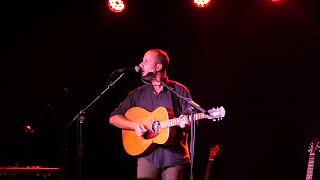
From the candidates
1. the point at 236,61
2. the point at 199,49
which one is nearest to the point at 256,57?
the point at 236,61

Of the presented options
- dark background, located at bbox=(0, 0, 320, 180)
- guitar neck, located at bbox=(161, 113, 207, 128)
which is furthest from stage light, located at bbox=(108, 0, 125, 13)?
guitar neck, located at bbox=(161, 113, 207, 128)

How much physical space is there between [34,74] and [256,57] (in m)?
3.56

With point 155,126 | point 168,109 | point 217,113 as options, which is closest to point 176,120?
point 168,109

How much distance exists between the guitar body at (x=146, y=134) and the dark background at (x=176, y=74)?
1817mm

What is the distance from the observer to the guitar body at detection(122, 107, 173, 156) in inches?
188

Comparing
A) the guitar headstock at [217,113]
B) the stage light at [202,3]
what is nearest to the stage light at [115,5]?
the stage light at [202,3]

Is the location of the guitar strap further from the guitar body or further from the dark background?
the dark background

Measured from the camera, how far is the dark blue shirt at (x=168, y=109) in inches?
186

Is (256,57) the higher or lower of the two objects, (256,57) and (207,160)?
the higher

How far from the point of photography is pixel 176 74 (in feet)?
24.1

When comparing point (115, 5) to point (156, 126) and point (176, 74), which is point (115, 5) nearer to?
point (176, 74)

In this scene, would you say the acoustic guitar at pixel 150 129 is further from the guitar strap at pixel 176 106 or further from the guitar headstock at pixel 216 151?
the guitar headstock at pixel 216 151

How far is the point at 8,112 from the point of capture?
6.94 metres

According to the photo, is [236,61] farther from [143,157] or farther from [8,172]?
[8,172]
